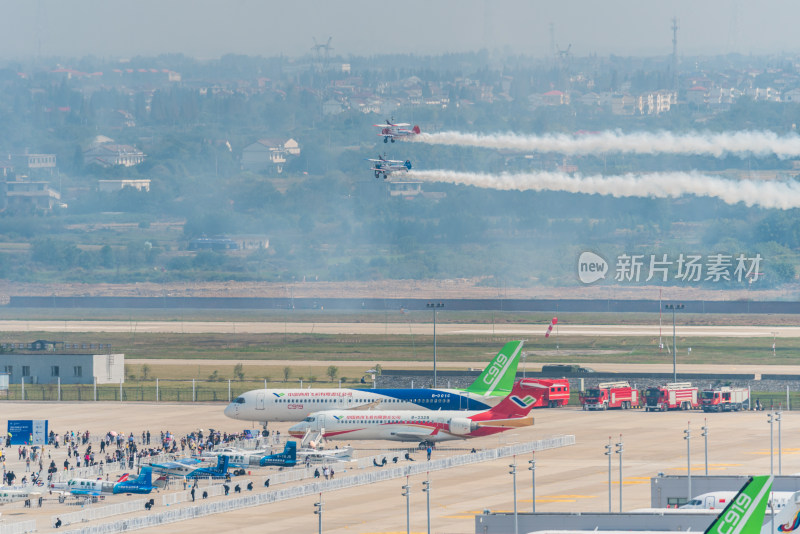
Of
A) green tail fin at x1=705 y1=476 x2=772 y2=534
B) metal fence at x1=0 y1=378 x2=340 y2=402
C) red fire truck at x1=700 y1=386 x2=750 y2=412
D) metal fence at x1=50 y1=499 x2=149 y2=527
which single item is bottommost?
metal fence at x1=50 y1=499 x2=149 y2=527

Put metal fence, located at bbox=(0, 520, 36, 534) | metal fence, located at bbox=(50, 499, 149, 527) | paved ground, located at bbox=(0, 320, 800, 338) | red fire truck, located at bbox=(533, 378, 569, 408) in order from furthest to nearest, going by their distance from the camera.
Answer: paved ground, located at bbox=(0, 320, 800, 338), red fire truck, located at bbox=(533, 378, 569, 408), metal fence, located at bbox=(50, 499, 149, 527), metal fence, located at bbox=(0, 520, 36, 534)

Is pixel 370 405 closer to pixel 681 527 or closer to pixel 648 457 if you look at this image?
pixel 648 457

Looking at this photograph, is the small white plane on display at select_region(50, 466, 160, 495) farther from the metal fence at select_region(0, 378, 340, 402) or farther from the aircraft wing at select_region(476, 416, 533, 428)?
the metal fence at select_region(0, 378, 340, 402)

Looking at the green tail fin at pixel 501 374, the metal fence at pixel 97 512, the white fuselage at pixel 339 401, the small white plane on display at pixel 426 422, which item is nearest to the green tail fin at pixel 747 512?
the metal fence at pixel 97 512

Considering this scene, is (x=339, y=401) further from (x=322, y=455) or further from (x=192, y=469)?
(x=192, y=469)

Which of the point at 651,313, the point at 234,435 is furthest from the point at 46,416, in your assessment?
the point at 651,313

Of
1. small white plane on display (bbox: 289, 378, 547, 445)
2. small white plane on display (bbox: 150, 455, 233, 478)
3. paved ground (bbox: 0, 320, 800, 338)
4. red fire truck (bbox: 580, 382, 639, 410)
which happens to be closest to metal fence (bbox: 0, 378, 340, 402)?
red fire truck (bbox: 580, 382, 639, 410)

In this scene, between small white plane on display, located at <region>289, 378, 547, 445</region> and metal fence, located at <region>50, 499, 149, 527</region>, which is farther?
small white plane on display, located at <region>289, 378, 547, 445</region>

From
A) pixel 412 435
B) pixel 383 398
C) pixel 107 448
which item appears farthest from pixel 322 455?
pixel 107 448
